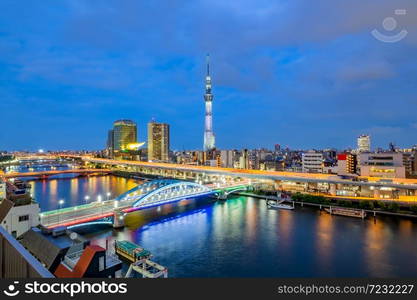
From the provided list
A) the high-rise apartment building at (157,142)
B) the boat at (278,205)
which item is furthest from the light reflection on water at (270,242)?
the high-rise apartment building at (157,142)

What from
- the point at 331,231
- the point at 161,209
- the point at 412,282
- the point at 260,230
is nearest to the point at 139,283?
the point at 412,282

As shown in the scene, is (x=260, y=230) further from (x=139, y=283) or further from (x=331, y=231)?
(x=139, y=283)

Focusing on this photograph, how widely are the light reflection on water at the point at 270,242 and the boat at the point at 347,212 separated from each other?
1.85 feet

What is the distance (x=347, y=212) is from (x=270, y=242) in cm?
564

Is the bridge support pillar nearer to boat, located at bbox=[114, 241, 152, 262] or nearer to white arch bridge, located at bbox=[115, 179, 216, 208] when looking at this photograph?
white arch bridge, located at bbox=[115, 179, 216, 208]

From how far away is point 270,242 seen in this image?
8.08 meters

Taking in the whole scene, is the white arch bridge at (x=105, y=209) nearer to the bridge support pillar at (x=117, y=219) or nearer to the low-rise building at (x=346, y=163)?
the bridge support pillar at (x=117, y=219)

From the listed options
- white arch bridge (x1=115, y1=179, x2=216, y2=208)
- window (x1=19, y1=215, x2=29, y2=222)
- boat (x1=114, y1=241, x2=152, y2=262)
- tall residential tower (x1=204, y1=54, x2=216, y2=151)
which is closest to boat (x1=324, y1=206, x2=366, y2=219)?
white arch bridge (x1=115, y1=179, x2=216, y2=208)

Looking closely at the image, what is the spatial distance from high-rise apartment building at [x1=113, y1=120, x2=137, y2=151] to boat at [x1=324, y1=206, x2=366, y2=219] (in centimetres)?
5131

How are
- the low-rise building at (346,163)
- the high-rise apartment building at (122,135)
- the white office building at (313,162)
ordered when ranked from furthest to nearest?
the high-rise apartment building at (122,135) < the white office building at (313,162) < the low-rise building at (346,163)

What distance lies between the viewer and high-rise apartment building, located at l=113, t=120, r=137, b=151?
187ft

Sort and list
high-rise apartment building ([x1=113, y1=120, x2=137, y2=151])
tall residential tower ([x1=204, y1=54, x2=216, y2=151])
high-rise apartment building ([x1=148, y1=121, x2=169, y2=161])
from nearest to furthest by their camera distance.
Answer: tall residential tower ([x1=204, y1=54, x2=216, y2=151]) < high-rise apartment building ([x1=113, y1=120, x2=137, y2=151]) < high-rise apartment building ([x1=148, y1=121, x2=169, y2=161])

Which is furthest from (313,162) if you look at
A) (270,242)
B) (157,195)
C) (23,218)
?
(23,218)

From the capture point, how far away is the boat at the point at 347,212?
11.1 m
